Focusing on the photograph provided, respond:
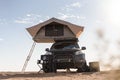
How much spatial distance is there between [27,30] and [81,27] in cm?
411

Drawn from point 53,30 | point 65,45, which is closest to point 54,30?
point 53,30

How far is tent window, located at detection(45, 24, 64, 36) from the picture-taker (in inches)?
901

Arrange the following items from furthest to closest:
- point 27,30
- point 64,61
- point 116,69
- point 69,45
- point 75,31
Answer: point 27,30, point 75,31, point 69,45, point 64,61, point 116,69

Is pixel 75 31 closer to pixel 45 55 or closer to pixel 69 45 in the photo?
pixel 69 45

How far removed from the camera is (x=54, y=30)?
23.0 m

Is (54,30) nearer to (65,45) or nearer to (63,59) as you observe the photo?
(65,45)

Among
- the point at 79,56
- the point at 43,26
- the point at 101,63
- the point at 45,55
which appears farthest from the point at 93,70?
the point at 101,63

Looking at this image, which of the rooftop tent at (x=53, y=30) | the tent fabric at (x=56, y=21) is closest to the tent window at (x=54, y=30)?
the rooftop tent at (x=53, y=30)

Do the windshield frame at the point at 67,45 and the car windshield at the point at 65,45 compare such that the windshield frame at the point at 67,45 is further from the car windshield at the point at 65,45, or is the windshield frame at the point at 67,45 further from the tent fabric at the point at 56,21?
the tent fabric at the point at 56,21

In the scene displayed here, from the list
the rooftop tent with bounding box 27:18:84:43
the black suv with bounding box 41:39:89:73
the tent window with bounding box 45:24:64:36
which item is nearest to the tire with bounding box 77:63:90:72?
the black suv with bounding box 41:39:89:73

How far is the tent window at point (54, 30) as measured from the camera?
22891 millimetres

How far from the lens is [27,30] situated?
23.8 m

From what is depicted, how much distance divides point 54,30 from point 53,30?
0.24 feet

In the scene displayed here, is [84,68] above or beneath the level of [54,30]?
beneath
